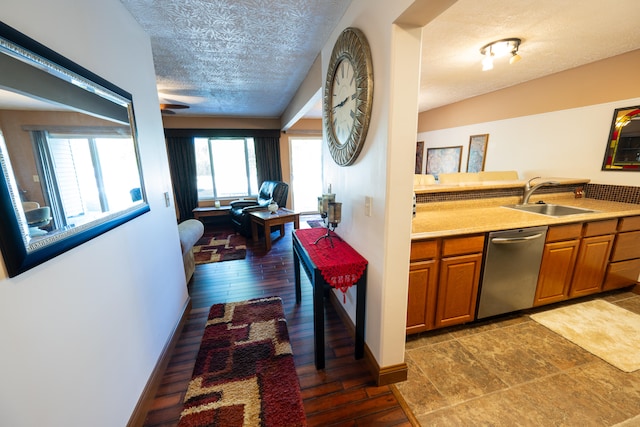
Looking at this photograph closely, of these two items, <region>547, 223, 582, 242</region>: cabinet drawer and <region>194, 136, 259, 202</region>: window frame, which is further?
<region>194, 136, 259, 202</region>: window frame

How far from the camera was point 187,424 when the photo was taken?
4.50ft

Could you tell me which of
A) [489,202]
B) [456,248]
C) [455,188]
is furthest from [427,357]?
[489,202]

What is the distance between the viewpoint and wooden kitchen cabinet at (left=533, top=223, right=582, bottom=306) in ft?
6.95

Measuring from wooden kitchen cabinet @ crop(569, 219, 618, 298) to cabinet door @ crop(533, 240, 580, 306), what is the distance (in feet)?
0.26

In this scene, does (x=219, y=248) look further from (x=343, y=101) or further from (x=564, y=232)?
(x=564, y=232)

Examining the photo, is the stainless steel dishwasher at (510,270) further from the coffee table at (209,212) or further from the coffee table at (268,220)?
the coffee table at (209,212)

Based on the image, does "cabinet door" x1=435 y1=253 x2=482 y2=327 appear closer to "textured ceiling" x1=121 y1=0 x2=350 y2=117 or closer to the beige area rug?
the beige area rug

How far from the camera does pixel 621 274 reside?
245 cm

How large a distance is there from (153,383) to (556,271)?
334cm

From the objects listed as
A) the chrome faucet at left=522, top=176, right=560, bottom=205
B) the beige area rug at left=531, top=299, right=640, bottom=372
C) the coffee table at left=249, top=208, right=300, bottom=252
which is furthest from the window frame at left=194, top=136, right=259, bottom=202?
the beige area rug at left=531, top=299, right=640, bottom=372

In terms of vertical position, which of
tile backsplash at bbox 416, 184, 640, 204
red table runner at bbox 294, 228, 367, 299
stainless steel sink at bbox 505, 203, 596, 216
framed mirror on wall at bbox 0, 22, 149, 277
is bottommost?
red table runner at bbox 294, 228, 367, 299

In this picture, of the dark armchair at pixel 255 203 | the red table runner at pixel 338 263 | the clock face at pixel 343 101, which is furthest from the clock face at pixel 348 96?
the dark armchair at pixel 255 203

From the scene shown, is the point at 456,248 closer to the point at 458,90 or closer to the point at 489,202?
the point at 489,202

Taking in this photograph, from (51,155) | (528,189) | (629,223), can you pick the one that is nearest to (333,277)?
(51,155)
